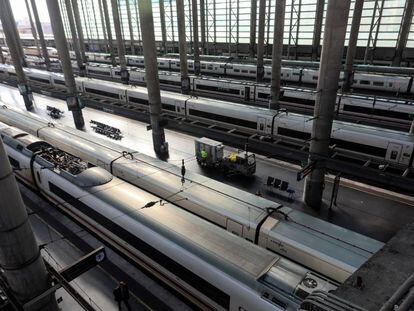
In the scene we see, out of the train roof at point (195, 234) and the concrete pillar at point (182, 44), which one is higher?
the concrete pillar at point (182, 44)

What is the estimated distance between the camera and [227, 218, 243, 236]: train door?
12.7m

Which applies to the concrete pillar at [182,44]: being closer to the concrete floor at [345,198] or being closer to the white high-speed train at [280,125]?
the white high-speed train at [280,125]

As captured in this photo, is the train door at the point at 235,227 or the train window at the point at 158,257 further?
the train door at the point at 235,227

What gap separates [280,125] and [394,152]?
26.5ft

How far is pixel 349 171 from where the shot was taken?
13.1m

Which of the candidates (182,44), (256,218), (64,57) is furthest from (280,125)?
(64,57)

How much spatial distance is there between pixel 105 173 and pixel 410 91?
37.3 metres

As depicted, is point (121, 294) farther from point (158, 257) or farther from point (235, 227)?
point (235, 227)

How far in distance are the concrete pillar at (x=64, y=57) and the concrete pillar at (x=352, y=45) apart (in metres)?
29.6

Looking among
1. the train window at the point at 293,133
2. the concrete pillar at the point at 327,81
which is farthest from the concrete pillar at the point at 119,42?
the concrete pillar at the point at 327,81

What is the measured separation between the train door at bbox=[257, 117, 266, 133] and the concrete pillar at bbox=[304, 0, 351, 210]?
8.03 m

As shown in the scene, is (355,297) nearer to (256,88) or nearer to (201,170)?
(201,170)

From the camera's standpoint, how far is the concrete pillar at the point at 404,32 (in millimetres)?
40794

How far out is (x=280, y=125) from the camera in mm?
24500
